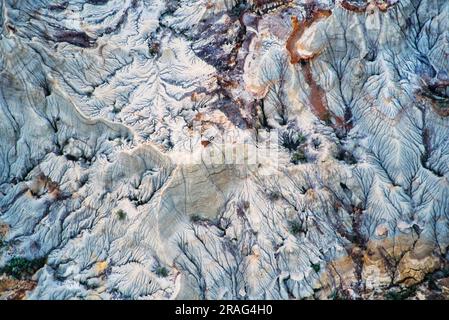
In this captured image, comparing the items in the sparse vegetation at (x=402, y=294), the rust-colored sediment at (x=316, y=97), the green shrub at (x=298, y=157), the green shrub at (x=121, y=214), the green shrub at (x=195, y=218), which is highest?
the rust-colored sediment at (x=316, y=97)

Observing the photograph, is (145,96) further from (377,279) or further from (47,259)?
(377,279)

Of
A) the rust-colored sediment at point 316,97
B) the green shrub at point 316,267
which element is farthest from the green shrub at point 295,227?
the rust-colored sediment at point 316,97

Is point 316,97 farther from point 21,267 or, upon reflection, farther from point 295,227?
point 21,267

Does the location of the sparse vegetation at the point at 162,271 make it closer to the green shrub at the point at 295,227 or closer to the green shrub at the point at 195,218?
the green shrub at the point at 195,218

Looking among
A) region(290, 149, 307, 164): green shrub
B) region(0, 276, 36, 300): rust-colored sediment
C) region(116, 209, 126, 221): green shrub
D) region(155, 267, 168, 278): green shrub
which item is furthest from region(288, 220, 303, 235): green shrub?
region(0, 276, 36, 300): rust-colored sediment

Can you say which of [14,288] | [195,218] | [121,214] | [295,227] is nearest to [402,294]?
[295,227]

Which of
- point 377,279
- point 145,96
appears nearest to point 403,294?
point 377,279
